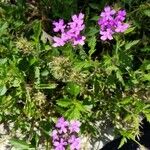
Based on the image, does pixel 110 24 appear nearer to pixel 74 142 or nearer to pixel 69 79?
pixel 69 79

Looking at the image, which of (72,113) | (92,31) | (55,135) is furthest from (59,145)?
(92,31)

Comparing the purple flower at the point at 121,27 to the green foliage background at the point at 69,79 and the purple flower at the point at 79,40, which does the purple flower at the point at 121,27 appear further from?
the purple flower at the point at 79,40

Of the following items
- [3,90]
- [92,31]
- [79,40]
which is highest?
[92,31]

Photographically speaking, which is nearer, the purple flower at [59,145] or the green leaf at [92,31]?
the purple flower at [59,145]

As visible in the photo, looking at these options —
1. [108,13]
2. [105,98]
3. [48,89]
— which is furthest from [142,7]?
[48,89]

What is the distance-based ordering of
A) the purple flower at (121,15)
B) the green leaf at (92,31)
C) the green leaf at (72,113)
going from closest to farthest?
the green leaf at (72,113) → the purple flower at (121,15) → the green leaf at (92,31)

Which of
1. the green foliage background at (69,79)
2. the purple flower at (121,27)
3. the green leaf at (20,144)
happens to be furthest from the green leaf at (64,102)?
the purple flower at (121,27)
